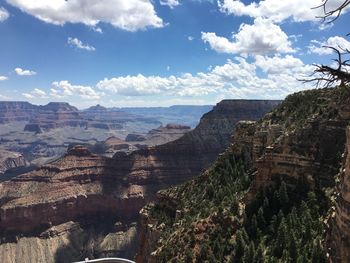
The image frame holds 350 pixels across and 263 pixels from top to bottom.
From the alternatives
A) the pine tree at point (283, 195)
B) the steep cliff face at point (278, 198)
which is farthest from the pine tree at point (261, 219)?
the pine tree at point (283, 195)

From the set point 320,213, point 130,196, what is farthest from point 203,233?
point 130,196

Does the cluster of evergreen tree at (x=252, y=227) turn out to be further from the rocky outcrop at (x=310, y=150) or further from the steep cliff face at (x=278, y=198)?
the rocky outcrop at (x=310, y=150)

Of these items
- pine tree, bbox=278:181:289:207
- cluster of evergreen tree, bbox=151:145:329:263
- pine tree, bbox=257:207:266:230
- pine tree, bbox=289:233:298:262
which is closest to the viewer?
pine tree, bbox=289:233:298:262

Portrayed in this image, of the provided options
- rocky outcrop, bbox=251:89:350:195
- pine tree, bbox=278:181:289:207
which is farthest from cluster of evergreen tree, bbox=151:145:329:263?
rocky outcrop, bbox=251:89:350:195

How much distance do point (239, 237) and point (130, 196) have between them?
149518mm

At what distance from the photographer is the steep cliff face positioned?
4750 centimetres

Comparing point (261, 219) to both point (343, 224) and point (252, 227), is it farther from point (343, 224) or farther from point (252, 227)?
point (343, 224)

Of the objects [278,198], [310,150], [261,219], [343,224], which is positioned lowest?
[261,219]

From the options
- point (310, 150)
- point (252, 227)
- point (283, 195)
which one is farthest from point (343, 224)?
point (310, 150)

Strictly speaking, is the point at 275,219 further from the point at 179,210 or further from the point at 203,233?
the point at 179,210

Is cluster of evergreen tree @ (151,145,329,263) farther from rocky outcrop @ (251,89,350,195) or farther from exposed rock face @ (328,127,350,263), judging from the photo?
exposed rock face @ (328,127,350,263)

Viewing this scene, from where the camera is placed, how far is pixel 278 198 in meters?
55.2

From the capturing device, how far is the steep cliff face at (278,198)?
156ft

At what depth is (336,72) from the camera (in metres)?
12.9
